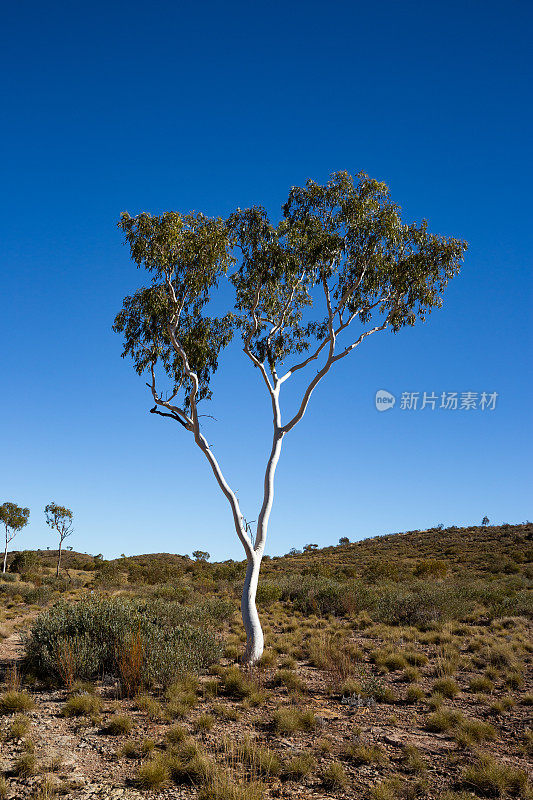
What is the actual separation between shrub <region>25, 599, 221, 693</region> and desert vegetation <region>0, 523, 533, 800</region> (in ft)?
0.11

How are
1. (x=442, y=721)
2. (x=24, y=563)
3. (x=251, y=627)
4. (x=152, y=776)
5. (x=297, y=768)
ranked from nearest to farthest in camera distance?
1. (x=152, y=776)
2. (x=297, y=768)
3. (x=442, y=721)
4. (x=251, y=627)
5. (x=24, y=563)

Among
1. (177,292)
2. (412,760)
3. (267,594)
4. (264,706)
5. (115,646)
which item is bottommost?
(264,706)

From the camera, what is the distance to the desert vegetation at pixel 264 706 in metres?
6.36

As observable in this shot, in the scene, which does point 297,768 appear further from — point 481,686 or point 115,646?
point 481,686

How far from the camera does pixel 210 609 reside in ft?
57.2

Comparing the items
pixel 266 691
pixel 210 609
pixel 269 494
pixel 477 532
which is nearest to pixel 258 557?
pixel 269 494

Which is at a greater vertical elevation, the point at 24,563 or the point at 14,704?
the point at 24,563

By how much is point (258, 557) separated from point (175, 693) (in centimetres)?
440

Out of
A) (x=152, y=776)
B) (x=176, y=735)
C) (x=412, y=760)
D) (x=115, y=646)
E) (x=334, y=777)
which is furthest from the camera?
(x=115, y=646)

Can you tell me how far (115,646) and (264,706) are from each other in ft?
10.2

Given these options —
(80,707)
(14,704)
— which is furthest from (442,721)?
(14,704)

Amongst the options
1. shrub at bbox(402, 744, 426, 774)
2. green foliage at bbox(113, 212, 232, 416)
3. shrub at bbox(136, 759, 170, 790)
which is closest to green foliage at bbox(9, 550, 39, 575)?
green foliage at bbox(113, 212, 232, 416)

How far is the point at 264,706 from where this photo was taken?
9289mm

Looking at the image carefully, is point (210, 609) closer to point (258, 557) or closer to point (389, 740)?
point (258, 557)
